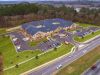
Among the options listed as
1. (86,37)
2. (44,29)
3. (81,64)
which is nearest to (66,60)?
(81,64)

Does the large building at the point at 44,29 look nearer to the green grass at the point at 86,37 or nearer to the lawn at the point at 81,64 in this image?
the green grass at the point at 86,37

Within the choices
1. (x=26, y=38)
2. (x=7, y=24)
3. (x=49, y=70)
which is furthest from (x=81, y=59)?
(x=7, y=24)

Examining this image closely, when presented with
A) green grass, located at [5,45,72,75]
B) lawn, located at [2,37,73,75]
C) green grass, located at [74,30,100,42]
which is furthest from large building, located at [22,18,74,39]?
green grass, located at [5,45,72,75]

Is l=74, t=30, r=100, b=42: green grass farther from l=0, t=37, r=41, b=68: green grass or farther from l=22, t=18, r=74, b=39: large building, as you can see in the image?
l=0, t=37, r=41, b=68: green grass

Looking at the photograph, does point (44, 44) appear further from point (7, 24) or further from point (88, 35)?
point (7, 24)

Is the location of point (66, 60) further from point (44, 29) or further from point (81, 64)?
point (44, 29)

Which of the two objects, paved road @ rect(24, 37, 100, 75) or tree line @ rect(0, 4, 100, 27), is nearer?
paved road @ rect(24, 37, 100, 75)

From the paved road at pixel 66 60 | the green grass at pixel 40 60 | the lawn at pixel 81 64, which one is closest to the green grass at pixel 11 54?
the green grass at pixel 40 60
